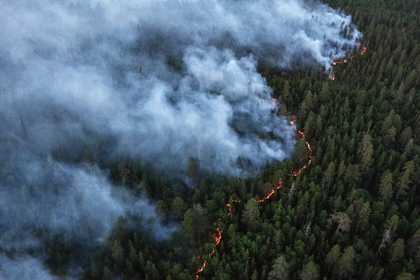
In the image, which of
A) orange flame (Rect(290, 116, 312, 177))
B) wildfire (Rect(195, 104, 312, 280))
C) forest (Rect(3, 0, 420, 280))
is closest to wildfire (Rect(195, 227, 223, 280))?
wildfire (Rect(195, 104, 312, 280))

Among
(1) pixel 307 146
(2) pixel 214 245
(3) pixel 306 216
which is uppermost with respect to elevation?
(1) pixel 307 146

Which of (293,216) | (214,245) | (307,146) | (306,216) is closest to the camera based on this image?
(214,245)

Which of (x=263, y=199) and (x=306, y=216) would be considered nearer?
(x=306, y=216)

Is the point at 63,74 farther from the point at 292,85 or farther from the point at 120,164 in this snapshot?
the point at 292,85

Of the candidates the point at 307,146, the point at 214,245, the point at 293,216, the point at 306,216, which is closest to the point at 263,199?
the point at 293,216

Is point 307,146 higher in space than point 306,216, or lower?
higher

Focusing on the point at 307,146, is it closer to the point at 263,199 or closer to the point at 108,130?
the point at 263,199

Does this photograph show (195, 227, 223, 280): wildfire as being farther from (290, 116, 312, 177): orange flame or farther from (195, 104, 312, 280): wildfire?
(290, 116, 312, 177): orange flame

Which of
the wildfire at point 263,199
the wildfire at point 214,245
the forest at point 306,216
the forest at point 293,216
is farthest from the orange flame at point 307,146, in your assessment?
the wildfire at point 214,245

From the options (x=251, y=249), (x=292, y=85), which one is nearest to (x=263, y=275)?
(x=251, y=249)
